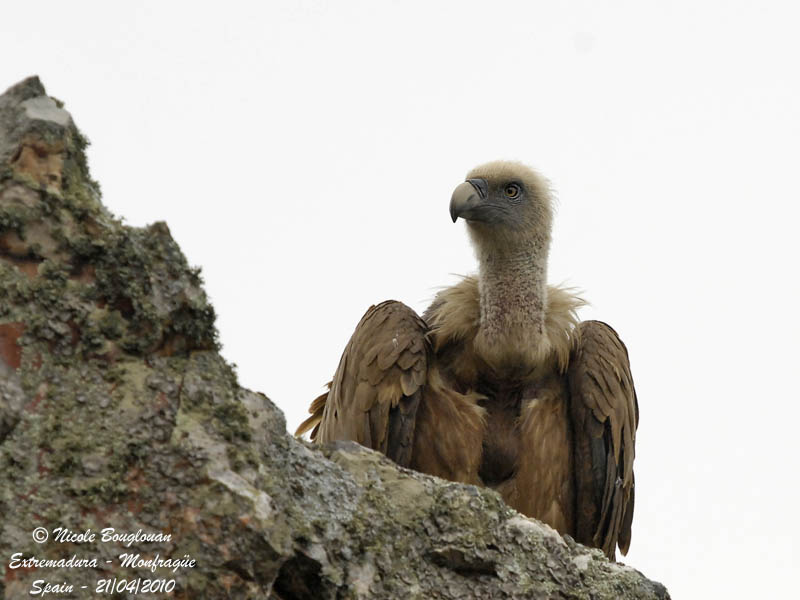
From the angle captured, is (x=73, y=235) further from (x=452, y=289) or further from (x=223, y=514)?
(x=452, y=289)

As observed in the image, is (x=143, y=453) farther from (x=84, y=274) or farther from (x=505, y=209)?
(x=505, y=209)

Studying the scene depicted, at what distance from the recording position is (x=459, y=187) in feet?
24.2

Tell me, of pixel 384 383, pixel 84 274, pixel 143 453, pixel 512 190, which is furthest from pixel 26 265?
pixel 512 190

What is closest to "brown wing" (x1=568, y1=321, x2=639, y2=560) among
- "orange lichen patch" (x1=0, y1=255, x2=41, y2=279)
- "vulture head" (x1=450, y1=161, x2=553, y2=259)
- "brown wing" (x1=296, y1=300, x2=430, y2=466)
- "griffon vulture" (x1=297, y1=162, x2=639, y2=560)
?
"griffon vulture" (x1=297, y1=162, x2=639, y2=560)

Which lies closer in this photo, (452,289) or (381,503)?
(381,503)

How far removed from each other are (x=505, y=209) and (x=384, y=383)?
4.31ft

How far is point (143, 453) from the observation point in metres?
3.54

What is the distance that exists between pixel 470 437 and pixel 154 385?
3.41 metres

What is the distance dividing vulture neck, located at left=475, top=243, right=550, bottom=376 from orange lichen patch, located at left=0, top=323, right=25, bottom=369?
12.5ft

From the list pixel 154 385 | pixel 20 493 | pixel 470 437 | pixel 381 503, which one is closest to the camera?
pixel 20 493

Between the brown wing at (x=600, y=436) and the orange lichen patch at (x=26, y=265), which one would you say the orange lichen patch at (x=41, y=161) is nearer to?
the orange lichen patch at (x=26, y=265)

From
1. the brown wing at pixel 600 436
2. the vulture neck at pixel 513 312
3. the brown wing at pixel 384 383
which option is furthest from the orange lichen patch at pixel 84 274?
the brown wing at pixel 600 436

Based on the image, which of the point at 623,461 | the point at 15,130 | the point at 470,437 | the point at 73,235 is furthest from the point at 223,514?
the point at 623,461

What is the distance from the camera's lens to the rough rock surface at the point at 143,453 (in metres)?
3.46
